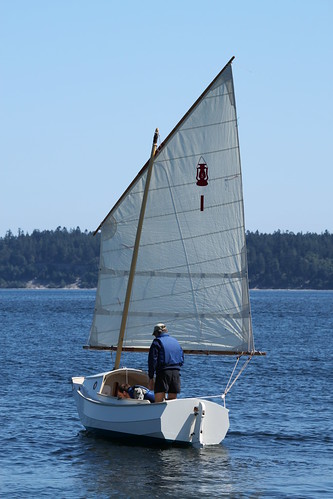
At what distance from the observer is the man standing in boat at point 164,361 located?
27.4 meters

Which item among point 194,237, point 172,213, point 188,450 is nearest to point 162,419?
point 188,450

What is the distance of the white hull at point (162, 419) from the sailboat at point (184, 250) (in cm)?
6

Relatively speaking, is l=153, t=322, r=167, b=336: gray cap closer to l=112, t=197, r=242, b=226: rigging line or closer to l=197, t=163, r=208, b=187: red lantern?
l=112, t=197, r=242, b=226: rigging line

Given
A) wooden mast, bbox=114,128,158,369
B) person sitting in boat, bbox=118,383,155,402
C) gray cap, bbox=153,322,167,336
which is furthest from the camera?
wooden mast, bbox=114,128,158,369

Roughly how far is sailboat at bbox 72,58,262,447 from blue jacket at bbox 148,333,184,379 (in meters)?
1.84

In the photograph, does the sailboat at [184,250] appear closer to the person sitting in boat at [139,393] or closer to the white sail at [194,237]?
the white sail at [194,237]

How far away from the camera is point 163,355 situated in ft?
89.8

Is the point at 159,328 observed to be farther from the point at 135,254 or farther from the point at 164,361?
the point at 135,254

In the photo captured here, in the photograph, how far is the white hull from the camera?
27.0 meters

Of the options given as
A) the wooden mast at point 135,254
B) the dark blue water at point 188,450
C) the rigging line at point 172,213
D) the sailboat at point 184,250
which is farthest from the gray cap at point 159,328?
the rigging line at point 172,213

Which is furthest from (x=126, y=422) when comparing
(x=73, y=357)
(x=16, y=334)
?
(x=16, y=334)

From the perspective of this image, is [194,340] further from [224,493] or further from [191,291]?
[224,493]

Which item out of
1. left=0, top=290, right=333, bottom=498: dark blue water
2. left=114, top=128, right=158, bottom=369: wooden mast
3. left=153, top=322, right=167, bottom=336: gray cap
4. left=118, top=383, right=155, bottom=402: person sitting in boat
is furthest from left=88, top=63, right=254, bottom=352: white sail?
left=0, top=290, right=333, bottom=498: dark blue water

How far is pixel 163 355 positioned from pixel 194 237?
3.96m
